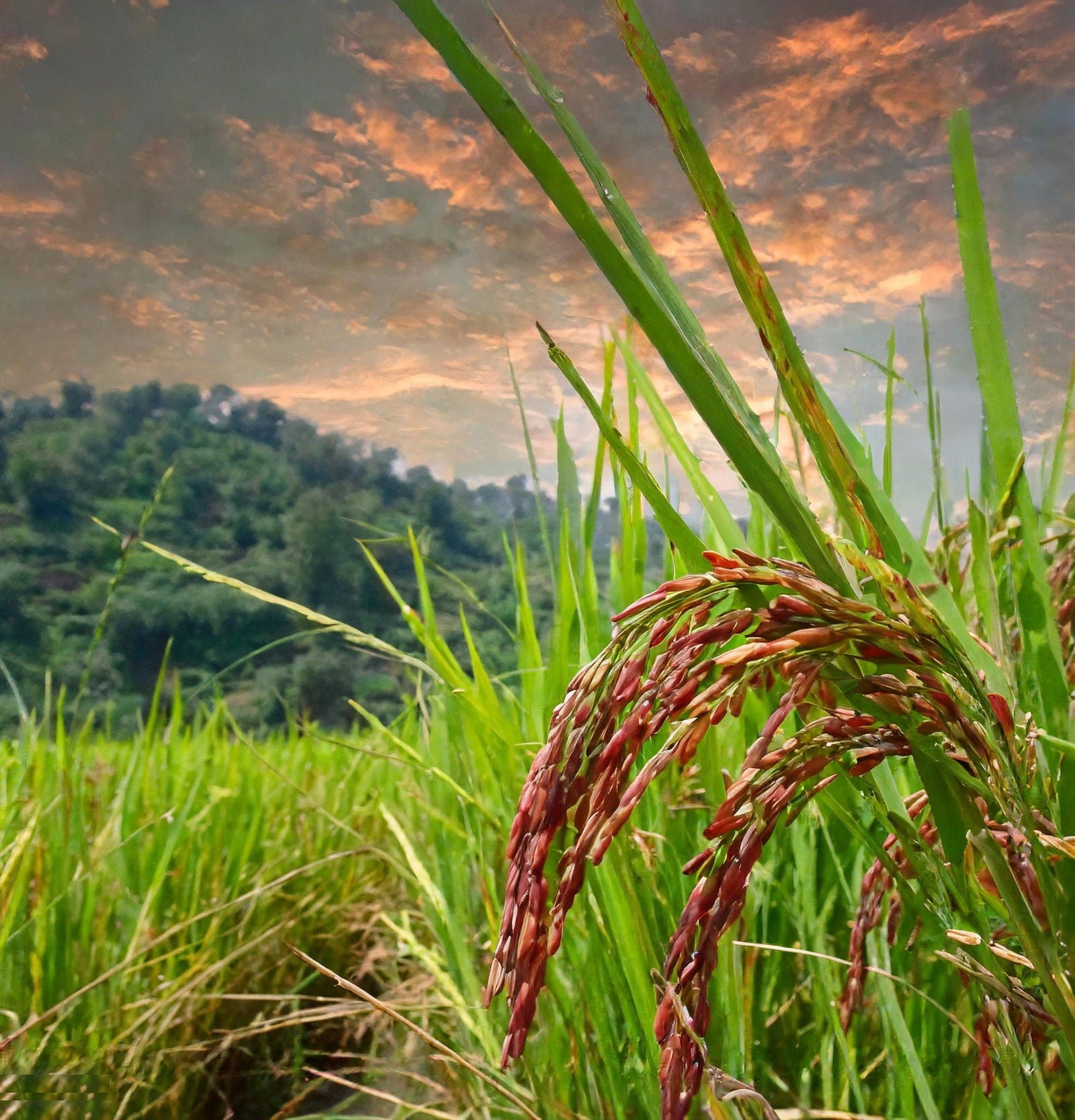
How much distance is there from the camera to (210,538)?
13188mm

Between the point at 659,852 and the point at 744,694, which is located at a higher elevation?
the point at 744,694

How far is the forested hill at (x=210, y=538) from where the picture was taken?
38.6 feet

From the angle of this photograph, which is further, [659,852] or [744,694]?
[659,852]

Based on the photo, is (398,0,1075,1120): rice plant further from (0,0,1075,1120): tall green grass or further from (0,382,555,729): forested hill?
(0,382,555,729): forested hill

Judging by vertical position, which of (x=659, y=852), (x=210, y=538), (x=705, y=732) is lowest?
(x=659, y=852)

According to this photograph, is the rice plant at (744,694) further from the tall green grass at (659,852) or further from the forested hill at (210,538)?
the forested hill at (210,538)

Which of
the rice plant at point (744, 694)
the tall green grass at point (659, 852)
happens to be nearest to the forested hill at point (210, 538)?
the tall green grass at point (659, 852)

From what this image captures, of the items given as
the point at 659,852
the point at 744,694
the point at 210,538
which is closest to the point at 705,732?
the point at 744,694

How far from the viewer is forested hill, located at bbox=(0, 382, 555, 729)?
1177 cm

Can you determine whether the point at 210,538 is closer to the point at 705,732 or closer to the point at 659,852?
the point at 659,852

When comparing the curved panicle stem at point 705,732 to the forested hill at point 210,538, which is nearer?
the curved panicle stem at point 705,732

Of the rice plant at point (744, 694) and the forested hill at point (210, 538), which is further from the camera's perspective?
the forested hill at point (210, 538)

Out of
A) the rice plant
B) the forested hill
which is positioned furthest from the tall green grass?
the forested hill

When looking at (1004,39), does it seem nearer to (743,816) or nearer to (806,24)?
(806,24)
